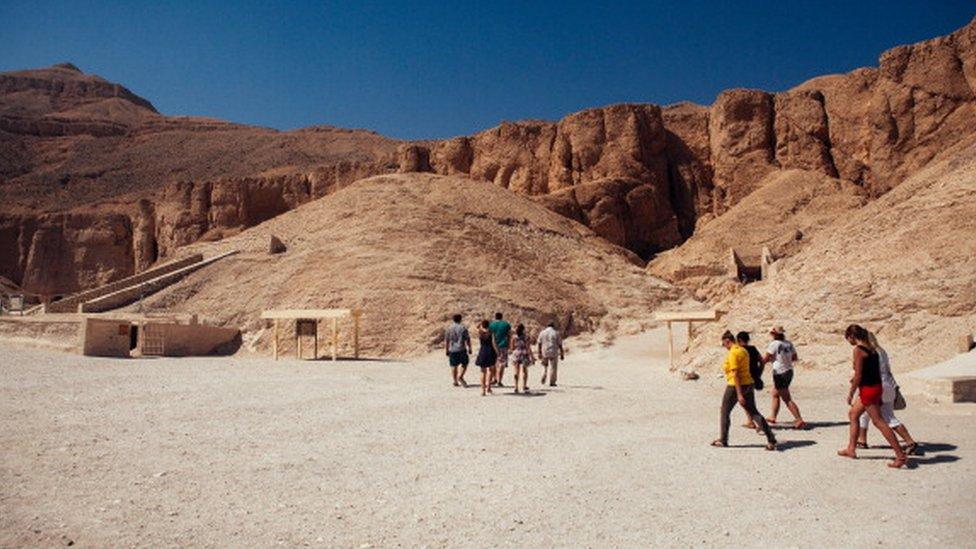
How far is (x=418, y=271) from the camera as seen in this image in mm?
30656

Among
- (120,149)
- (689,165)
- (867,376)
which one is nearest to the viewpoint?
(867,376)

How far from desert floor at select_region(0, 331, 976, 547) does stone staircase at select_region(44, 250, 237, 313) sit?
20.5 m

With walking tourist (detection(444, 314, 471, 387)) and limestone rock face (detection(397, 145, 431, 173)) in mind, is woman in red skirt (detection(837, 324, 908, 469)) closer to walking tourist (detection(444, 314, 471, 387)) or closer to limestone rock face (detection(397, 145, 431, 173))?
walking tourist (detection(444, 314, 471, 387))

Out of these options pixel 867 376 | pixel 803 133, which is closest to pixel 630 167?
pixel 803 133

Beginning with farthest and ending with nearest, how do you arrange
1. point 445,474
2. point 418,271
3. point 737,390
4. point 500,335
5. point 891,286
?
point 418,271
point 891,286
point 500,335
point 737,390
point 445,474

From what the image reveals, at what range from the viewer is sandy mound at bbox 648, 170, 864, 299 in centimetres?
4038

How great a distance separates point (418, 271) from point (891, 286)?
17.7 m

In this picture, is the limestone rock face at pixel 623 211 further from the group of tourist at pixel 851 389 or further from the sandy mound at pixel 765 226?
the group of tourist at pixel 851 389

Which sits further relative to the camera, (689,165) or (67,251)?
(67,251)

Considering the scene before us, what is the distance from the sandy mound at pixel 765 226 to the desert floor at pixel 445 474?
2740cm

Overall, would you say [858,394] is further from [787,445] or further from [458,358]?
[458,358]

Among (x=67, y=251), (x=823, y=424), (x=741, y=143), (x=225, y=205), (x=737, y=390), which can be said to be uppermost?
(x=741, y=143)

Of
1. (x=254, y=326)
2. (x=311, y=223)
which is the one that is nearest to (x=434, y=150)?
(x=311, y=223)

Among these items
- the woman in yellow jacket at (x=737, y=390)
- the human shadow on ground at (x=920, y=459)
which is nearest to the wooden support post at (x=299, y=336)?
the woman in yellow jacket at (x=737, y=390)
